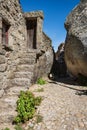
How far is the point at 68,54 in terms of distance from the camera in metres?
10.4

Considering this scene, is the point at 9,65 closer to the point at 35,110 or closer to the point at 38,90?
the point at 38,90

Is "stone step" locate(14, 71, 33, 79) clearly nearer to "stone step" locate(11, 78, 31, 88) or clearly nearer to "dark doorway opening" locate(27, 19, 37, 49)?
"stone step" locate(11, 78, 31, 88)

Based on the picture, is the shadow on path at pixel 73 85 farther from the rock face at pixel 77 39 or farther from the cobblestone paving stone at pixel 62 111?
the rock face at pixel 77 39

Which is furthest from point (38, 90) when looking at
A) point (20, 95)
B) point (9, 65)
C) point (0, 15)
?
point (0, 15)

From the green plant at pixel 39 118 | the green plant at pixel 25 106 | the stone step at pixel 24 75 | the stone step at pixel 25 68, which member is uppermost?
the stone step at pixel 25 68

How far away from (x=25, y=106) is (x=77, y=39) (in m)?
5.21

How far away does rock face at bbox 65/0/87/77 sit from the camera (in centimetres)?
932

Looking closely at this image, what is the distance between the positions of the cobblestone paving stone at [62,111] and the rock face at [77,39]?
2.69 m

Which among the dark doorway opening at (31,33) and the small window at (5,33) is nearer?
the small window at (5,33)

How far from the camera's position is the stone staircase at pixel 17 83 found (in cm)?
554

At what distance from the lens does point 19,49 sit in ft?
31.8

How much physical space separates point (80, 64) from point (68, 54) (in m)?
1.09

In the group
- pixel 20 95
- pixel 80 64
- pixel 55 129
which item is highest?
pixel 80 64

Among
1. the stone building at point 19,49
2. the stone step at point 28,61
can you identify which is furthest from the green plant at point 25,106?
the stone step at point 28,61
